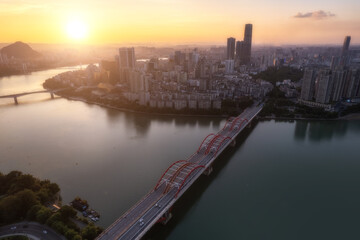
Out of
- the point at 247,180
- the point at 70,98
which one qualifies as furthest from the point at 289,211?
the point at 70,98

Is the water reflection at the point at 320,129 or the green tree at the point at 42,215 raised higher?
the green tree at the point at 42,215

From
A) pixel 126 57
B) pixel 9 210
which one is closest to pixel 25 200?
pixel 9 210

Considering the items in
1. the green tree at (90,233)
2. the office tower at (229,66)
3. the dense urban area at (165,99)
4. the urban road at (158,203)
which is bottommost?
the green tree at (90,233)

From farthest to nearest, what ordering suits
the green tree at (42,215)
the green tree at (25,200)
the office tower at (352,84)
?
the office tower at (352,84)
the green tree at (25,200)
the green tree at (42,215)

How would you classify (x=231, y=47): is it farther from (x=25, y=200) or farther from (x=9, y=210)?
(x=9, y=210)

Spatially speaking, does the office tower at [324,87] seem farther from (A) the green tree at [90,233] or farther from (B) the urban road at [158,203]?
(A) the green tree at [90,233]

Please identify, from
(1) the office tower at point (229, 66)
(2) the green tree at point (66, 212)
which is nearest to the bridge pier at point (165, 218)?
(2) the green tree at point (66, 212)

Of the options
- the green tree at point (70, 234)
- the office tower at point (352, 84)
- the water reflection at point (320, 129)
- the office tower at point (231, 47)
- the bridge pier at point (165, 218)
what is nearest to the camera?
the green tree at point (70, 234)
